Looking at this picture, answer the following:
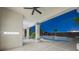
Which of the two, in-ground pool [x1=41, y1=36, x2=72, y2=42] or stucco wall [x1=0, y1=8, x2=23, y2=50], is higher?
stucco wall [x1=0, y1=8, x2=23, y2=50]

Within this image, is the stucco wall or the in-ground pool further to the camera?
the in-ground pool

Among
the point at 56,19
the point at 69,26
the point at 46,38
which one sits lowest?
the point at 46,38

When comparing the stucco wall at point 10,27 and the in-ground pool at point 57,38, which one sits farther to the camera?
the in-ground pool at point 57,38

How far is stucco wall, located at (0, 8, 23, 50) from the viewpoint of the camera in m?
7.92

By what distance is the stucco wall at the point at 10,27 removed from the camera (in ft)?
26.0

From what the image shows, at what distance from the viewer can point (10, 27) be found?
8.39m

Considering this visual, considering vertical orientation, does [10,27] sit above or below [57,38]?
above

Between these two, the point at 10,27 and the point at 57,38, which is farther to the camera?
the point at 57,38

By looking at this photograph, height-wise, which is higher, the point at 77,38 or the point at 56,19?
the point at 56,19
